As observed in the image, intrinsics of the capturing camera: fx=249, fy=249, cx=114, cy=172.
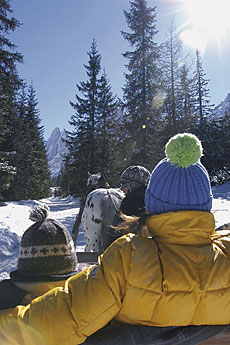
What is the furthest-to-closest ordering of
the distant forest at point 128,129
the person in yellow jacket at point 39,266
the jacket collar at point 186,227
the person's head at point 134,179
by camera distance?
1. the distant forest at point 128,129
2. the person's head at point 134,179
3. the person in yellow jacket at point 39,266
4. the jacket collar at point 186,227

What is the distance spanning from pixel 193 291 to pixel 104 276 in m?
0.45

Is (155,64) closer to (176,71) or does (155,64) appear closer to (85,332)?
(176,71)

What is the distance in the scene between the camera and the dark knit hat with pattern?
1.65m

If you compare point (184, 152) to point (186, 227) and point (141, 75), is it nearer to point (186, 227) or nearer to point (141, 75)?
point (186, 227)

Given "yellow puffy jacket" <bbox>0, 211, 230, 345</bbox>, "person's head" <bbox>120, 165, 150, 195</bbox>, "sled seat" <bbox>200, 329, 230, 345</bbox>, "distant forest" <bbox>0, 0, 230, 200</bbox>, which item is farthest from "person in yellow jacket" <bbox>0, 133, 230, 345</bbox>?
"distant forest" <bbox>0, 0, 230, 200</bbox>

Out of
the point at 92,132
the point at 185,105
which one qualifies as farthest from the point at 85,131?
the point at 185,105

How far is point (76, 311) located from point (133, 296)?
0.95 feet

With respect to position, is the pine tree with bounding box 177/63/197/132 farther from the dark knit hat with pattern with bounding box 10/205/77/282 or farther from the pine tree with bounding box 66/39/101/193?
the dark knit hat with pattern with bounding box 10/205/77/282

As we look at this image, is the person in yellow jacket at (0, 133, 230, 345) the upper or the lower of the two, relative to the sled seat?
upper

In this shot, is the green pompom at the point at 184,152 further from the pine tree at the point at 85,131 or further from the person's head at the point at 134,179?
the pine tree at the point at 85,131

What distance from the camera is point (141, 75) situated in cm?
2075

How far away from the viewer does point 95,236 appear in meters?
3.46

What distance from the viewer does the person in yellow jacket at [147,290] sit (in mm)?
1231

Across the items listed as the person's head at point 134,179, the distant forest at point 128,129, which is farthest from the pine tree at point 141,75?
the person's head at point 134,179
